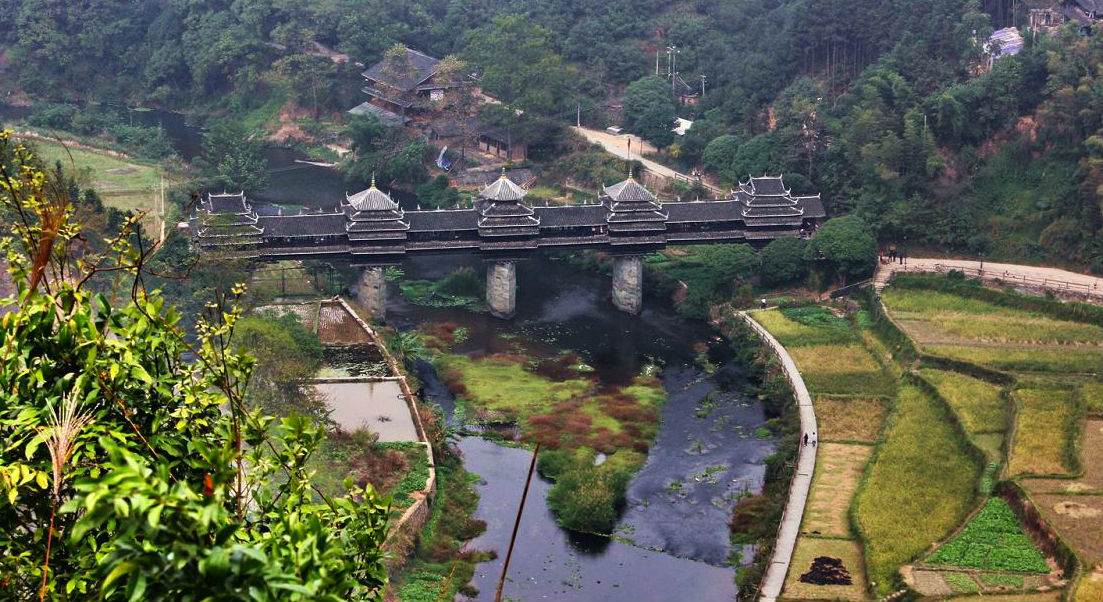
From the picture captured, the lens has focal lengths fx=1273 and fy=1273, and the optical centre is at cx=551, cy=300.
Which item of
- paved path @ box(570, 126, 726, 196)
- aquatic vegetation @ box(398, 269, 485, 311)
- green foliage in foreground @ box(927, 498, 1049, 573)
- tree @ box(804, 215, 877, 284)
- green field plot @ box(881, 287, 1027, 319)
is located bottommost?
green foliage in foreground @ box(927, 498, 1049, 573)

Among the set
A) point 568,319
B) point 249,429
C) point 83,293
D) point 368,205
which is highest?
A: point 83,293

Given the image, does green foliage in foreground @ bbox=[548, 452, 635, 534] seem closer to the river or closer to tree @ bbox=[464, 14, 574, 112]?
the river

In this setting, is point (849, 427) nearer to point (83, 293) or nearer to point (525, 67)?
point (83, 293)

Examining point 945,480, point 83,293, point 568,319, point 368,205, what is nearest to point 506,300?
point 568,319

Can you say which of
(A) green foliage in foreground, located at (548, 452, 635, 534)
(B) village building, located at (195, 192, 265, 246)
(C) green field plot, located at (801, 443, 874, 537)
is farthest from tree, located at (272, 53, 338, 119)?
(C) green field plot, located at (801, 443, 874, 537)

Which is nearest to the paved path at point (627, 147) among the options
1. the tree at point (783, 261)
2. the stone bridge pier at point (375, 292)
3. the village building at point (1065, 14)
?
the tree at point (783, 261)

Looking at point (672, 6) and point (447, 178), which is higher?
point (672, 6)

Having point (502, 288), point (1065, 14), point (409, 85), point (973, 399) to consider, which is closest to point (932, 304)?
point (973, 399)
